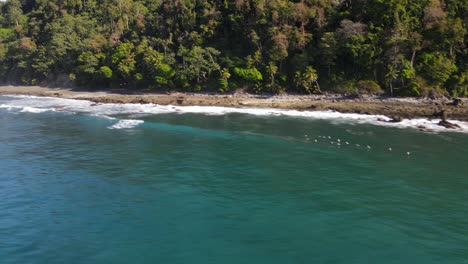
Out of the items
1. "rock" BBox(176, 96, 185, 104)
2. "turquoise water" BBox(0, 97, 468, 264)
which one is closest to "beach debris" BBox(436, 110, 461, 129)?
"turquoise water" BBox(0, 97, 468, 264)

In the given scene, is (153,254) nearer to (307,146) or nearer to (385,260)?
(385,260)

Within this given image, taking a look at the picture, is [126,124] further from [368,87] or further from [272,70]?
[368,87]

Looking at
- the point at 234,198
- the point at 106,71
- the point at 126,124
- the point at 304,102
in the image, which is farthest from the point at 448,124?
the point at 106,71

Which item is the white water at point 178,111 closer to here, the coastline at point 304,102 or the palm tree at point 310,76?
the coastline at point 304,102

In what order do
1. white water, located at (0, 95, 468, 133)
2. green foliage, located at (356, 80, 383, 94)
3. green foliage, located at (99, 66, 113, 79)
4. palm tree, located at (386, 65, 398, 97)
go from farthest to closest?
green foliage, located at (99, 66, 113, 79) < green foliage, located at (356, 80, 383, 94) < palm tree, located at (386, 65, 398, 97) < white water, located at (0, 95, 468, 133)

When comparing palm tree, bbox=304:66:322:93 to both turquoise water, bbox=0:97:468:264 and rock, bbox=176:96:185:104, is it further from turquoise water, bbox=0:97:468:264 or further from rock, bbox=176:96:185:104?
turquoise water, bbox=0:97:468:264

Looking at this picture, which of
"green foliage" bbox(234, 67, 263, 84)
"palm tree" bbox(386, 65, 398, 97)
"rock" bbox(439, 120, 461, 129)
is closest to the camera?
"rock" bbox(439, 120, 461, 129)
